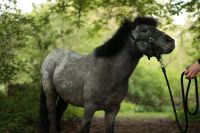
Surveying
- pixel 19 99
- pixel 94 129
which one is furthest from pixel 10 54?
pixel 94 129

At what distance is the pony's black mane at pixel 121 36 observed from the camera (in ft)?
19.2

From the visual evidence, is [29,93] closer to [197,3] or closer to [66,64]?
[66,64]

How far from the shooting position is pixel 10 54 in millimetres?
9570

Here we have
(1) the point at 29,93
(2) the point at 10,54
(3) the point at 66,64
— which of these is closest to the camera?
(3) the point at 66,64

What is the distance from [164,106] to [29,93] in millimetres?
12264

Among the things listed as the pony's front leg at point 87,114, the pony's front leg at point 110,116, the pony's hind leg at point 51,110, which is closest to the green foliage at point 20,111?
the pony's hind leg at point 51,110

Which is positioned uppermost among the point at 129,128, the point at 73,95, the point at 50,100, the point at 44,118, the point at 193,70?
the point at 193,70

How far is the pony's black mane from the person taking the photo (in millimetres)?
5844

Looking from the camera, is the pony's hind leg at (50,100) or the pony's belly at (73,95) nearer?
the pony's belly at (73,95)

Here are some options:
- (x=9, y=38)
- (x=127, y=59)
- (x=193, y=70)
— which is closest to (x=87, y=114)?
(x=127, y=59)

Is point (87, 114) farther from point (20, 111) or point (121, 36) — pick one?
point (20, 111)

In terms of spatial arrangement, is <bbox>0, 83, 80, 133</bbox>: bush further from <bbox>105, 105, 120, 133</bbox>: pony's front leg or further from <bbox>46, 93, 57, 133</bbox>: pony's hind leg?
<bbox>105, 105, 120, 133</bbox>: pony's front leg

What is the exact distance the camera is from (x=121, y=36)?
5918 mm

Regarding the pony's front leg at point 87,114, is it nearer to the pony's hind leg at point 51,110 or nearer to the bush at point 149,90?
the pony's hind leg at point 51,110
